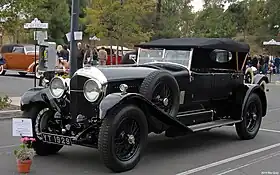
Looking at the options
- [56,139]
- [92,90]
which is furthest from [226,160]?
[56,139]

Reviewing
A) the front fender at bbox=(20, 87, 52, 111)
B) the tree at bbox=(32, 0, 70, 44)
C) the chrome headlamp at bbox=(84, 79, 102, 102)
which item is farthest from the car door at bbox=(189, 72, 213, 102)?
the tree at bbox=(32, 0, 70, 44)

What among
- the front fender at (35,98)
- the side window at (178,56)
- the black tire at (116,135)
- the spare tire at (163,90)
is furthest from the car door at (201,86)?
the front fender at (35,98)

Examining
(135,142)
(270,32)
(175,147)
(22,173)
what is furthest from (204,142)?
(270,32)

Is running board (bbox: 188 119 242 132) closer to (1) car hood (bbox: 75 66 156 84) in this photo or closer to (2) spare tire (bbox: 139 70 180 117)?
(2) spare tire (bbox: 139 70 180 117)

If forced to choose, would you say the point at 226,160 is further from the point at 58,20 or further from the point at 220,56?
the point at 58,20

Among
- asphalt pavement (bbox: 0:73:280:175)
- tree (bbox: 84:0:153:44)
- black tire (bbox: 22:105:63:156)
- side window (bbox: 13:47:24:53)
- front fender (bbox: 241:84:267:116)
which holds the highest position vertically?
tree (bbox: 84:0:153:44)

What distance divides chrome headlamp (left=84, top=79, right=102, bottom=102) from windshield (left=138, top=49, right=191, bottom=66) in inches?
81.0

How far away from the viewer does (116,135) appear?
20.6ft

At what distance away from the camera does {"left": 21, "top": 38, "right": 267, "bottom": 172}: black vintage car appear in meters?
6.36

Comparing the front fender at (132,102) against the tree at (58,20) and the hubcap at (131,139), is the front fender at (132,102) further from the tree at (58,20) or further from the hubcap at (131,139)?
the tree at (58,20)

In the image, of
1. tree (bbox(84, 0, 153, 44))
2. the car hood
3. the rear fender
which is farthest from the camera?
tree (bbox(84, 0, 153, 44))

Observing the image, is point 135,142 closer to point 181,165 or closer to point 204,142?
point 181,165

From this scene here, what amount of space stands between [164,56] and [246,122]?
7.05 ft

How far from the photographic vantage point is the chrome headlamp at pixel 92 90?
6.54 meters
